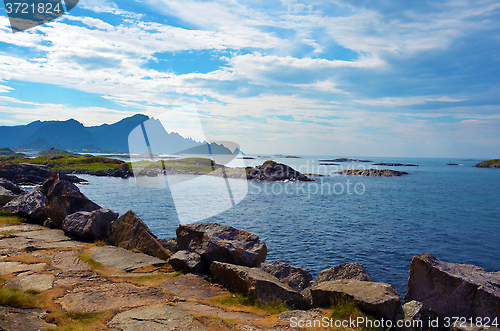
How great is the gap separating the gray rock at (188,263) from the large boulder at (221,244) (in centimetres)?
34

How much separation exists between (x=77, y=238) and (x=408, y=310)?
53.9ft

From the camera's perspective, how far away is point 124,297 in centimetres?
844

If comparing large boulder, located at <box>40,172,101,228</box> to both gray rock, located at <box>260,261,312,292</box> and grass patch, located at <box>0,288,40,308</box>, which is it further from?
gray rock, located at <box>260,261,312,292</box>

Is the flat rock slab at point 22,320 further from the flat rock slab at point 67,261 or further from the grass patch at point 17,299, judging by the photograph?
the flat rock slab at point 67,261

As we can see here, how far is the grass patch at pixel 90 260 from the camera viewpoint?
438 inches

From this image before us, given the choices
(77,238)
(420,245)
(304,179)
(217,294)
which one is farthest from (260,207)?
(304,179)

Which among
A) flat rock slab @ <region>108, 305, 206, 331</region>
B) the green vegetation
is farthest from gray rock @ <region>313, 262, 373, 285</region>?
the green vegetation

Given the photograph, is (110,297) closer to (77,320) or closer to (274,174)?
(77,320)

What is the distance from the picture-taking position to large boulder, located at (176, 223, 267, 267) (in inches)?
481

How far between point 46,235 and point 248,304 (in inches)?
517

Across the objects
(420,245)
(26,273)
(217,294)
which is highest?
(26,273)

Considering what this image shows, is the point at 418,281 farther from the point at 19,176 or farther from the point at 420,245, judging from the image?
the point at 19,176

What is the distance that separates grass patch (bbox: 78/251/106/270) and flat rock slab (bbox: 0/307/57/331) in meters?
4.36

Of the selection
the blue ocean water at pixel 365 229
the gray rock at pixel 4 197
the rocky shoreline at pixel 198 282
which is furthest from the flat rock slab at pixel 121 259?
the blue ocean water at pixel 365 229
